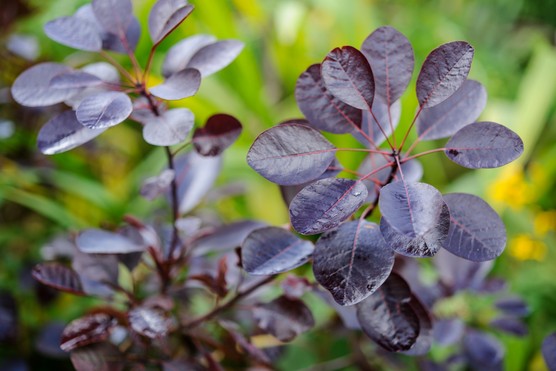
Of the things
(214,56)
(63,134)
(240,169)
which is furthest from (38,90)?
(240,169)

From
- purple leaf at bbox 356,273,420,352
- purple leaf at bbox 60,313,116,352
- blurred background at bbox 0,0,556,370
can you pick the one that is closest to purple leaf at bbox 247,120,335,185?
purple leaf at bbox 356,273,420,352

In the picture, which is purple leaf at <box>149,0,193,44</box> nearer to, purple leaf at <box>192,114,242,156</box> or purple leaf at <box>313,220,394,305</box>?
purple leaf at <box>192,114,242,156</box>

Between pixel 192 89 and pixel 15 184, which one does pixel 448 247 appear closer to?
pixel 192 89

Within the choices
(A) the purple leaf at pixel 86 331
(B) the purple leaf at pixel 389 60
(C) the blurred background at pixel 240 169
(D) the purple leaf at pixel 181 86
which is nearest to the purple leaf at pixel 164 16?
(D) the purple leaf at pixel 181 86

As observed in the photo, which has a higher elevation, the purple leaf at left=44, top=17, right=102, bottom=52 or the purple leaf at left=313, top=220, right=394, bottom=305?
the purple leaf at left=44, top=17, right=102, bottom=52

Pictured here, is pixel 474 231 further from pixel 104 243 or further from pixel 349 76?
pixel 104 243

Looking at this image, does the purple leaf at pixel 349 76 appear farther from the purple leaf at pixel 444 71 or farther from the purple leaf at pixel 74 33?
the purple leaf at pixel 74 33
